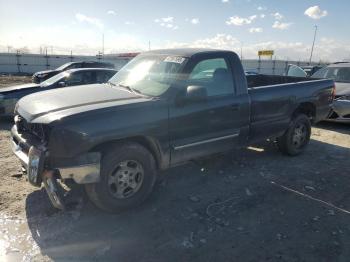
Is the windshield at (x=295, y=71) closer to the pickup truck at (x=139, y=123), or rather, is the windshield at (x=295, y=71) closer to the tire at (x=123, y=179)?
the pickup truck at (x=139, y=123)

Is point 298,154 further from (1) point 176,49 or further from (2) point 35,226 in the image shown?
(2) point 35,226

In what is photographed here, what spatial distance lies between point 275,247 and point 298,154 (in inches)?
139

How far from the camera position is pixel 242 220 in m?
4.11

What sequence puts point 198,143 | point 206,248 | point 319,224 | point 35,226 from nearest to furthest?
point 206,248
point 35,226
point 319,224
point 198,143

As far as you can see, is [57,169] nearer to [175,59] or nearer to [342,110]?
[175,59]

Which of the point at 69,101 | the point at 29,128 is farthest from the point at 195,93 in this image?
the point at 29,128

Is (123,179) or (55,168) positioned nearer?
(55,168)

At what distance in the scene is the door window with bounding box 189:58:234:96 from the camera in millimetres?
4816

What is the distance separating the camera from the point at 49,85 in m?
9.66

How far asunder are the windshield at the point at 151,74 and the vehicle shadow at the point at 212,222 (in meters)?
1.42

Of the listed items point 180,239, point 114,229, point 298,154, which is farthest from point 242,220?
point 298,154

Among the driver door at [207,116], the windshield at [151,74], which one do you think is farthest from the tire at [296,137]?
the windshield at [151,74]

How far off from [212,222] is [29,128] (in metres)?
2.40

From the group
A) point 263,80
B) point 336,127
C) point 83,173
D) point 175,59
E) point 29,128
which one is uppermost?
point 175,59
